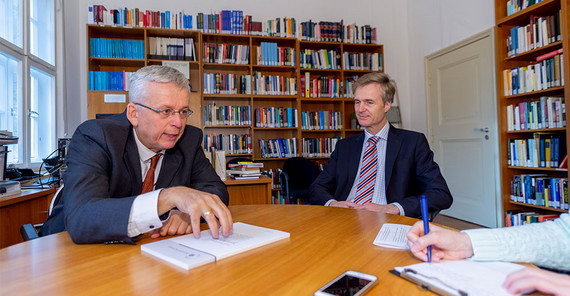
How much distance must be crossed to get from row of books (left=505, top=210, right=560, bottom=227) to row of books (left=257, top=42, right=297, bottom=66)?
319cm

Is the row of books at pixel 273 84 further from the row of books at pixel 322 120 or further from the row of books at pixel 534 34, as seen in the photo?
the row of books at pixel 534 34

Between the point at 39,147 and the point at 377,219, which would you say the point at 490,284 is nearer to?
the point at 377,219

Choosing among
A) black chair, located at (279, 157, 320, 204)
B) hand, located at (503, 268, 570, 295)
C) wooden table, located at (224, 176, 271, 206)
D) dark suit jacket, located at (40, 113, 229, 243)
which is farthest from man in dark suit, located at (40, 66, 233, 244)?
black chair, located at (279, 157, 320, 204)

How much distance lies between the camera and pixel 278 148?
4.89 m

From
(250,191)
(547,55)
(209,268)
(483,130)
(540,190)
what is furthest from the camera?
(483,130)

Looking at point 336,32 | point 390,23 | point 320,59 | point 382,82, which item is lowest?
point 382,82

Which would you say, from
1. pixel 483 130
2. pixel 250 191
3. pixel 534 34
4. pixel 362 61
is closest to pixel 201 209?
pixel 250 191

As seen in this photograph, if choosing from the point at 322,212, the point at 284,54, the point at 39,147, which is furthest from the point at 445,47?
the point at 39,147

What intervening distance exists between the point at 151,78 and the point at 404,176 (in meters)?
1.35

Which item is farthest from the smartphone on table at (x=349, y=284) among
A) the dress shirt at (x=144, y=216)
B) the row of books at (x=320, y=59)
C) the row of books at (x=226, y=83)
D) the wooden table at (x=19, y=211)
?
the row of books at (x=320, y=59)

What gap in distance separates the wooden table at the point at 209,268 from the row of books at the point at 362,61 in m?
4.39

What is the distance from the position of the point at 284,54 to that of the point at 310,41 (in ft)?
1.39

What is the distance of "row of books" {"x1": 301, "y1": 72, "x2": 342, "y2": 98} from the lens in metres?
4.90

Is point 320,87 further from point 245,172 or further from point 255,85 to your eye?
point 245,172
